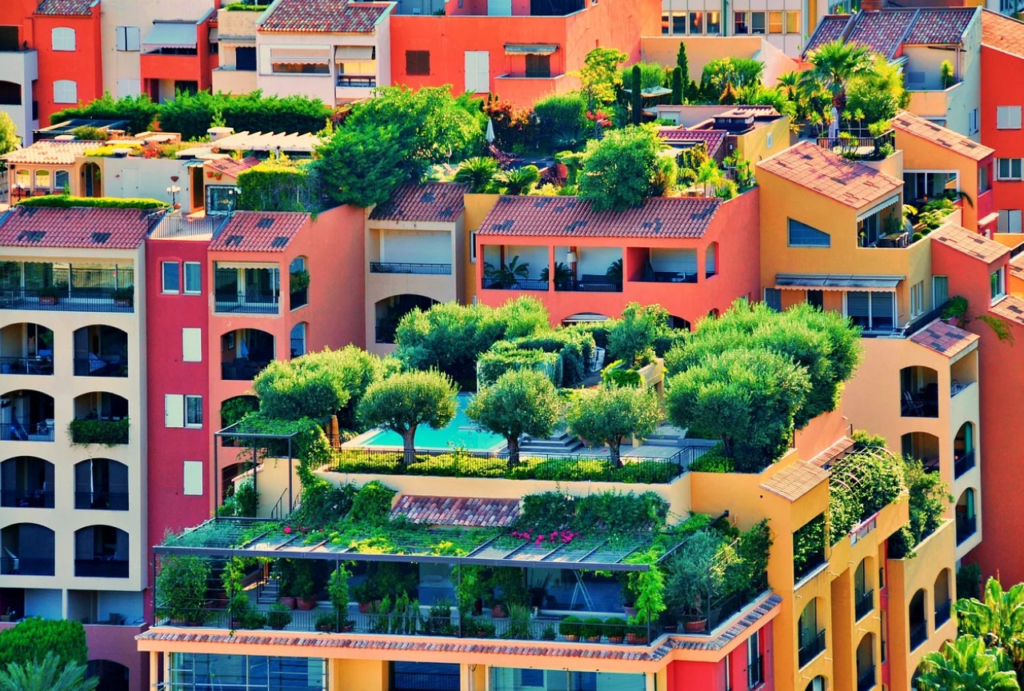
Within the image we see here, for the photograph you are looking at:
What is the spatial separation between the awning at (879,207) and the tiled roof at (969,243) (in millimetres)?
1930

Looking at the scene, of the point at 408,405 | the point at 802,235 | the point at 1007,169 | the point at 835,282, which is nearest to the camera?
the point at 408,405

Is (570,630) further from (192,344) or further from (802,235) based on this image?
(802,235)

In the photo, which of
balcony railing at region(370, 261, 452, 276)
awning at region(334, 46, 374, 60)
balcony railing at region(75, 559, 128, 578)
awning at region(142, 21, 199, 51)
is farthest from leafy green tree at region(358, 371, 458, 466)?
awning at region(142, 21, 199, 51)

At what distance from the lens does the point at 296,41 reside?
136m

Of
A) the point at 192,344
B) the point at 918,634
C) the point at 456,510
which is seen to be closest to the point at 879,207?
the point at 918,634

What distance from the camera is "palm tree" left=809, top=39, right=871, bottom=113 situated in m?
125

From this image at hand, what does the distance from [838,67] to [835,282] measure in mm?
15073

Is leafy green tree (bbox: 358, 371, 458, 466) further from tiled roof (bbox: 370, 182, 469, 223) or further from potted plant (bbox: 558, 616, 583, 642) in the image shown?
tiled roof (bbox: 370, 182, 469, 223)

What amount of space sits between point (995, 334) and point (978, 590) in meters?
9.59

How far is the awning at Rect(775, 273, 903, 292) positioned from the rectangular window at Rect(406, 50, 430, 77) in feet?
91.4

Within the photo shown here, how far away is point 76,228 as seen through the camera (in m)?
111

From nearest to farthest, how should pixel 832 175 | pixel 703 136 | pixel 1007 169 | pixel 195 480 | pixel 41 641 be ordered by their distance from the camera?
pixel 41 641
pixel 195 480
pixel 832 175
pixel 703 136
pixel 1007 169

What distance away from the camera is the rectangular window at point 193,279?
110 metres

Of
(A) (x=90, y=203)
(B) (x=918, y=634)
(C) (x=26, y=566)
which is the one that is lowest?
(B) (x=918, y=634)
